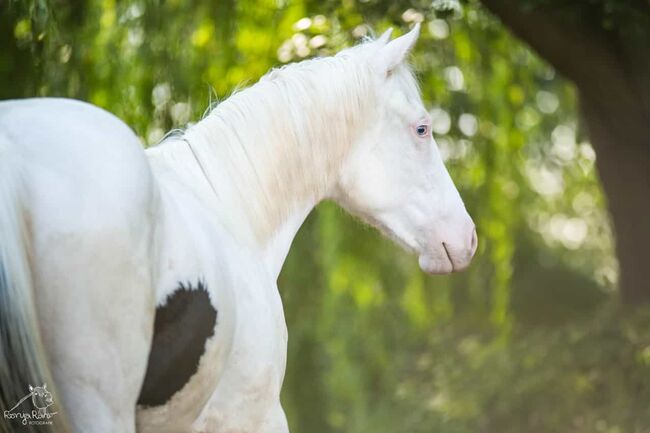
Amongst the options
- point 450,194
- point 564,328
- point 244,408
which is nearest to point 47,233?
point 244,408

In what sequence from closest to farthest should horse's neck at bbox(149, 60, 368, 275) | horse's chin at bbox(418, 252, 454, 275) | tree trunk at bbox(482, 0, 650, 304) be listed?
1. horse's neck at bbox(149, 60, 368, 275)
2. horse's chin at bbox(418, 252, 454, 275)
3. tree trunk at bbox(482, 0, 650, 304)

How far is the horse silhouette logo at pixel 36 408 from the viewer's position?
2.19 metres

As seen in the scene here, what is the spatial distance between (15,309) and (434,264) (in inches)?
64.5

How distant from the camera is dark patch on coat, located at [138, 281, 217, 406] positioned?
2471 mm

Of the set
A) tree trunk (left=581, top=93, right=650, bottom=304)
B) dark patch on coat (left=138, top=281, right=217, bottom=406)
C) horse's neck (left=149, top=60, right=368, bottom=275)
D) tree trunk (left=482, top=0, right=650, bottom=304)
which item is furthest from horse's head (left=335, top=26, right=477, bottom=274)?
tree trunk (left=581, top=93, right=650, bottom=304)

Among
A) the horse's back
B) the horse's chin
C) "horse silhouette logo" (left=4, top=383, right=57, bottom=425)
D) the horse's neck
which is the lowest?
the horse's chin

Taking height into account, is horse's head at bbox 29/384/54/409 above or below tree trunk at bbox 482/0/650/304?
above

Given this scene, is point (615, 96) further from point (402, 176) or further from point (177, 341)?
point (177, 341)

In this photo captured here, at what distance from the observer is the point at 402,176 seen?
3.40 m

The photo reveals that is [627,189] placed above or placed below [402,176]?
below

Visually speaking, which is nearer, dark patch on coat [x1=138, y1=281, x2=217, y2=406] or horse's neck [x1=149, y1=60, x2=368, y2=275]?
dark patch on coat [x1=138, y1=281, x2=217, y2=406]

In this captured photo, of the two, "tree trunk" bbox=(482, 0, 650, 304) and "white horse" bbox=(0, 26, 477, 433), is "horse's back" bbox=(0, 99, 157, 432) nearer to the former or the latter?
"white horse" bbox=(0, 26, 477, 433)

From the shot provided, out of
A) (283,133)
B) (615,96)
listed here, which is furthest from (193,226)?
(615,96)

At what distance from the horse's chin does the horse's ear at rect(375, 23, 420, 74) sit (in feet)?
1.93
